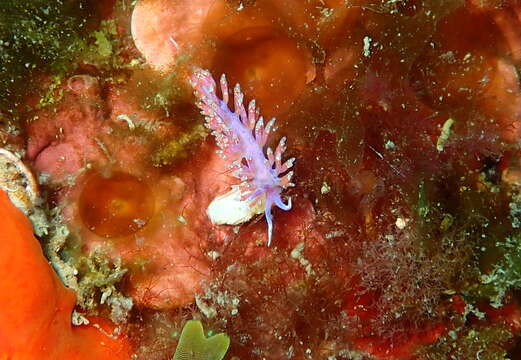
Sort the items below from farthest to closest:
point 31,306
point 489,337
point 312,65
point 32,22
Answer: point 489,337
point 312,65
point 32,22
point 31,306

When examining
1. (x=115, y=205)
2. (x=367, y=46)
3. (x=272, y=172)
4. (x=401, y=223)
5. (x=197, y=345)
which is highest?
(x=367, y=46)

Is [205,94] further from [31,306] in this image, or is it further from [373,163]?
[31,306]

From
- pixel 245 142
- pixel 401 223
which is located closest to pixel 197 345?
pixel 245 142

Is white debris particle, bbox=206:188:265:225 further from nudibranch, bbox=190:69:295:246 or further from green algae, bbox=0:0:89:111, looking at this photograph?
green algae, bbox=0:0:89:111

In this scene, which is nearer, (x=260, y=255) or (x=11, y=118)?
(x=11, y=118)

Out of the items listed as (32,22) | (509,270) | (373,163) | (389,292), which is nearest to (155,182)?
(32,22)

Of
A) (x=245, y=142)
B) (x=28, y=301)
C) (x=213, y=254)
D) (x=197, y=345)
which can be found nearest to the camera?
(x=28, y=301)

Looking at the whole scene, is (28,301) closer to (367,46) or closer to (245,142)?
(245,142)
